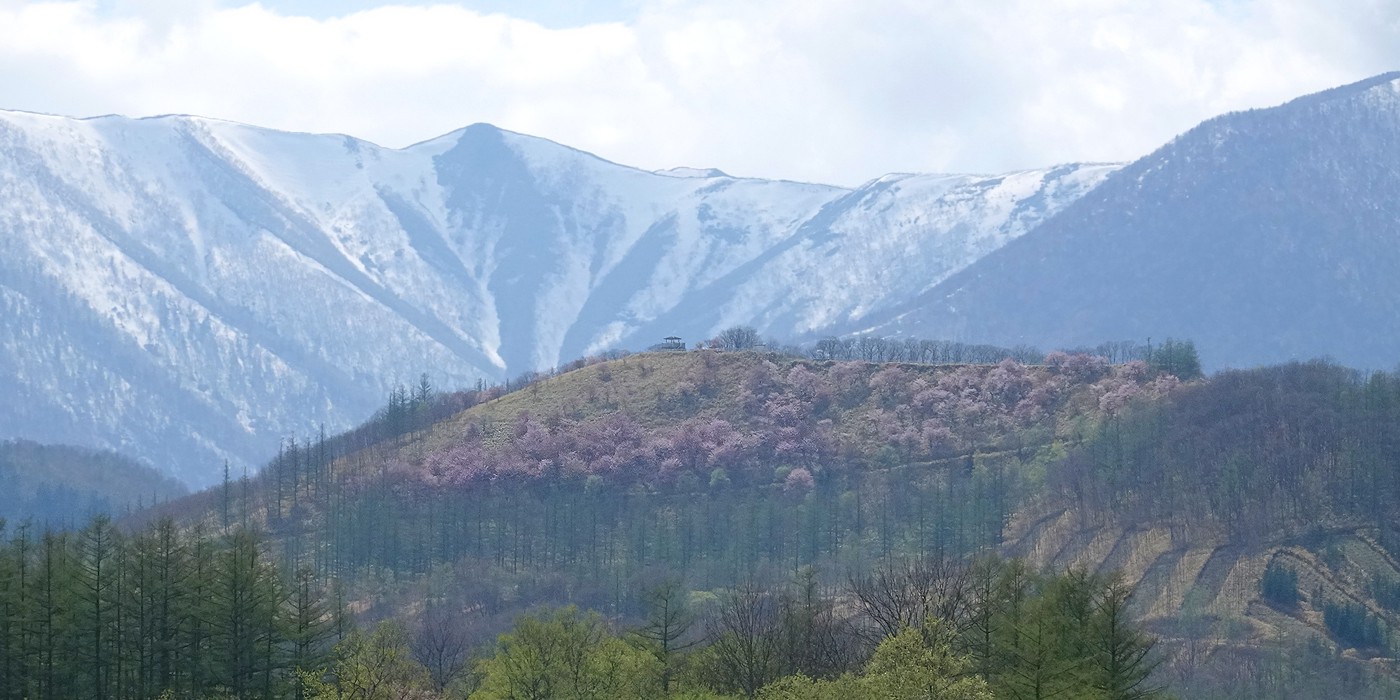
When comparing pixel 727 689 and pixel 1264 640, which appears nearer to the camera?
pixel 727 689

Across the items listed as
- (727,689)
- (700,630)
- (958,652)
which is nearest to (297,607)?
(727,689)

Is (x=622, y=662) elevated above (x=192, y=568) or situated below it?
below

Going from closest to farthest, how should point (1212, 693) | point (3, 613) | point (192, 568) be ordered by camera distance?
point (3, 613) < point (192, 568) < point (1212, 693)

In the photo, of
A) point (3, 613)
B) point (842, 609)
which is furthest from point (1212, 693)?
point (3, 613)

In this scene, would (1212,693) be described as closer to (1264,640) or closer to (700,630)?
(1264,640)

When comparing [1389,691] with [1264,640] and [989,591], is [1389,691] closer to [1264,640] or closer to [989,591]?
[1264,640]

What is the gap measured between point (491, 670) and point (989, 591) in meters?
30.9

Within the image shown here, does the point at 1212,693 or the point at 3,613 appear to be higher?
the point at 3,613

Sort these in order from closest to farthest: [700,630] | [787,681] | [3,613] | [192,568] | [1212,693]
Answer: [787,681]
[3,613]
[192,568]
[1212,693]
[700,630]

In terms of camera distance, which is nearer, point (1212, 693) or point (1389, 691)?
point (1212, 693)

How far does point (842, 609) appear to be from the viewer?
624 ft

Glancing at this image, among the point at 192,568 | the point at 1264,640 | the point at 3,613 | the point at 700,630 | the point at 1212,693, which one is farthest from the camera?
the point at 1264,640

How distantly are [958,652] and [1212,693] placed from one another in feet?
201

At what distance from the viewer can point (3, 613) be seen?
105000 mm
